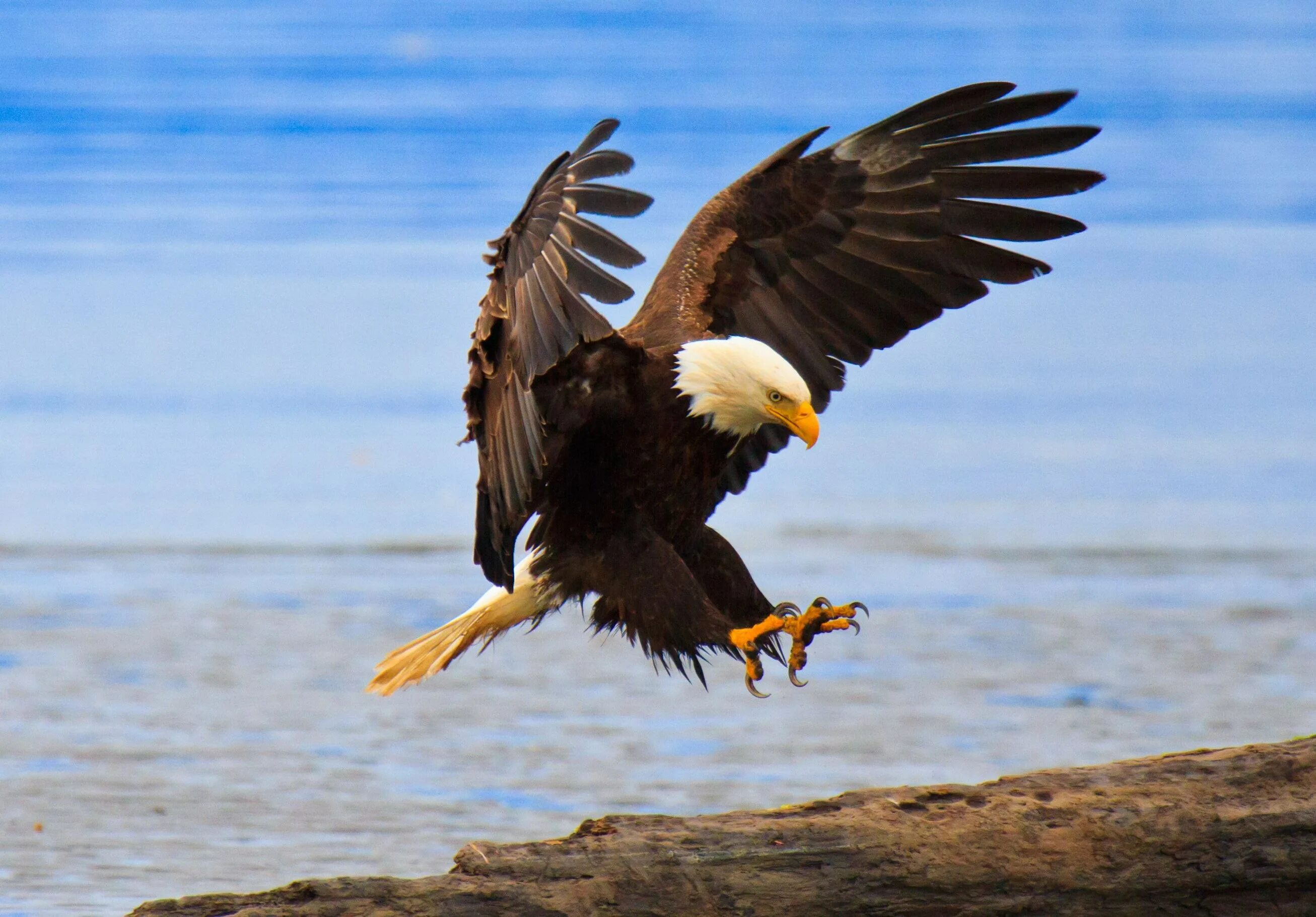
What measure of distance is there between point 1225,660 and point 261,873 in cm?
329

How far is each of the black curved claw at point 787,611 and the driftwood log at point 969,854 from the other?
2.49 ft

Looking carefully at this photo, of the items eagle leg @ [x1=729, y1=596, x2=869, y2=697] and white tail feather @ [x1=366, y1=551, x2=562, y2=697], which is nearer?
eagle leg @ [x1=729, y1=596, x2=869, y2=697]

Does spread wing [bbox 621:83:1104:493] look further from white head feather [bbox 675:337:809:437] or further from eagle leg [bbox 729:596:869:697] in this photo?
eagle leg [bbox 729:596:869:697]

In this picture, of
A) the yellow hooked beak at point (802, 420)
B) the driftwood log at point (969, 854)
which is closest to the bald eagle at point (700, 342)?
the yellow hooked beak at point (802, 420)

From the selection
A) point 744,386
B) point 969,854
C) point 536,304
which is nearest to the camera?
point 969,854

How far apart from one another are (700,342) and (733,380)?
15 centimetres

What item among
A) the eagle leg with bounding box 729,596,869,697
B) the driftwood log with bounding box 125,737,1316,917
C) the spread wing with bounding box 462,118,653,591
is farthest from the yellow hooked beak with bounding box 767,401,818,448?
the driftwood log with bounding box 125,737,1316,917

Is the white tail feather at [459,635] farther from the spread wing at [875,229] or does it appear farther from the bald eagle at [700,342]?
the spread wing at [875,229]

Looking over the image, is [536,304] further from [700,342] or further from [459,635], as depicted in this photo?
[459,635]

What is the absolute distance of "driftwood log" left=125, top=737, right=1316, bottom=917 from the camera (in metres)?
3.19

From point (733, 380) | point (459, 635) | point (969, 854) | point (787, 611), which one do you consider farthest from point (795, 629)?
point (459, 635)

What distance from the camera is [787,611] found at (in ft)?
13.8

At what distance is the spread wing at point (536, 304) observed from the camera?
362 centimetres

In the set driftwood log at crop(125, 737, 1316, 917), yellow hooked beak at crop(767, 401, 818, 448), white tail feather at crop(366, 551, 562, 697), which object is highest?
yellow hooked beak at crop(767, 401, 818, 448)
